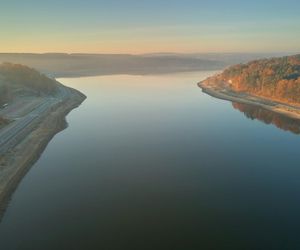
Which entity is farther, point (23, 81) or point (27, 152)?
point (23, 81)

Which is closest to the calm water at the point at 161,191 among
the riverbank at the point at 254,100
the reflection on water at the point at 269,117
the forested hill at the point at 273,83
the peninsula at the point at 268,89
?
the reflection on water at the point at 269,117

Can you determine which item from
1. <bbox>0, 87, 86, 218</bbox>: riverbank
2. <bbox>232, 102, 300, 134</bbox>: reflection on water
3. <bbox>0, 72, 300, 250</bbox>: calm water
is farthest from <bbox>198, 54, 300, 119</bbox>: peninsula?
<bbox>0, 87, 86, 218</bbox>: riverbank

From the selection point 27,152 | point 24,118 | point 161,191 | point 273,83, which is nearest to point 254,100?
point 273,83

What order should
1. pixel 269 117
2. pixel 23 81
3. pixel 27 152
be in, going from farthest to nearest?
pixel 23 81
pixel 269 117
pixel 27 152

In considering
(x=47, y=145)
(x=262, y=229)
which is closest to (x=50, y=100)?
(x=47, y=145)

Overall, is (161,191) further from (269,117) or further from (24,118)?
(269,117)

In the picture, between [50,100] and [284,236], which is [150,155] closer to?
[284,236]

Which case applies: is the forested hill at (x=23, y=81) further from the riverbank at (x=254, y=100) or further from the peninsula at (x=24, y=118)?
the riverbank at (x=254, y=100)
